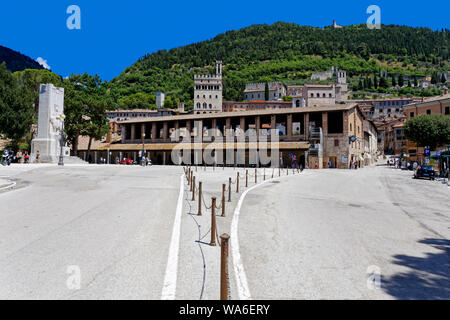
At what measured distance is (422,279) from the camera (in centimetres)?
464

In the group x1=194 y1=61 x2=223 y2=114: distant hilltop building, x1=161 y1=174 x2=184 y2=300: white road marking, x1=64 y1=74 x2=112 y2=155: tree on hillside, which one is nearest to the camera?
x1=161 y1=174 x2=184 y2=300: white road marking

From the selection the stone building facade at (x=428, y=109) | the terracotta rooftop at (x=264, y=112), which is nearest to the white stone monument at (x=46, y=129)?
the terracotta rooftop at (x=264, y=112)

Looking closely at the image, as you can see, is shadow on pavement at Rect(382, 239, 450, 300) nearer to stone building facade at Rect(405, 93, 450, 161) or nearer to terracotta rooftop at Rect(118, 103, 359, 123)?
terracotta rooftop at Rect(118, 103, 359, 123)

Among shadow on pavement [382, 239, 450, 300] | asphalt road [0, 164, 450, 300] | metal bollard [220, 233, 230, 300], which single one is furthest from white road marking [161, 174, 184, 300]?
shadow on pavement [382, 239, 450, 300]

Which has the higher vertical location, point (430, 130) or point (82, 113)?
point (82, 113)

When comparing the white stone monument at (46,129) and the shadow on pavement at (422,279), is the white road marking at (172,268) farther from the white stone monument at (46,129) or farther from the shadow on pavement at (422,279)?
the white stone monument at (46,129)

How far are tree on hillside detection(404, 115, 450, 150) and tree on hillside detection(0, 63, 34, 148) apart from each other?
63.1m

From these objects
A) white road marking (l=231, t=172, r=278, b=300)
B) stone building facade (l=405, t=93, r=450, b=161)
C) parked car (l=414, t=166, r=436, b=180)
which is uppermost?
stone building facade (l=405, t=93, r=450, b=161)

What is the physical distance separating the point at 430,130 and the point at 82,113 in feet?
194

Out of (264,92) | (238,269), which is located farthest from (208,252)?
(264,92)

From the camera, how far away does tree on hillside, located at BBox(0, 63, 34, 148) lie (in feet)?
149

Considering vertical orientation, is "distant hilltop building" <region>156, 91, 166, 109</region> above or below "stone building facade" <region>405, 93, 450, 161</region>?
above

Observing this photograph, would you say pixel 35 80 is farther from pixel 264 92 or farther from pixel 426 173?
pixel 264 92

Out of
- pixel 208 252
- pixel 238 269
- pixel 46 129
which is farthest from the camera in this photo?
pixel 46 129
